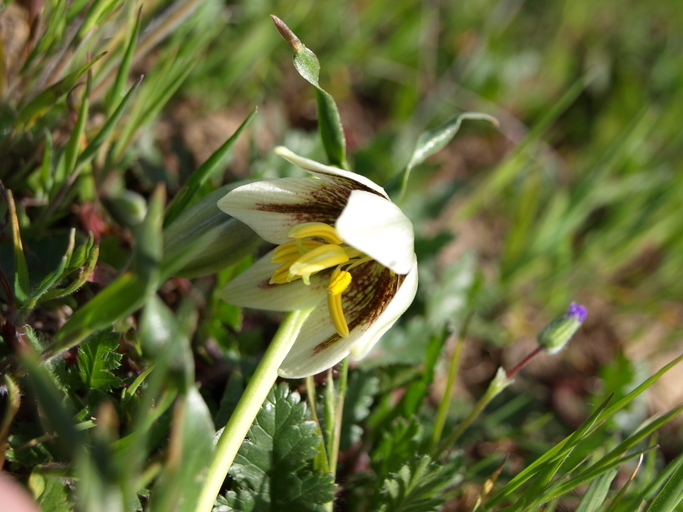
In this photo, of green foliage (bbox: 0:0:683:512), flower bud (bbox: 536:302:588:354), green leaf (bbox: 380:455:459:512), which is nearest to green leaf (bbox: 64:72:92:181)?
green foliage (bbox: 0:0:683:512)

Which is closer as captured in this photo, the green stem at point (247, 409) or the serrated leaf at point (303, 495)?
the green stem at point (247, 409)

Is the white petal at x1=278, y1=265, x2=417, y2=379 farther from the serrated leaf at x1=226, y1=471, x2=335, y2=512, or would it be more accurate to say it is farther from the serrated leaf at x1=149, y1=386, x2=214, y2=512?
the serrated leaf at x1=149, y1=386, x2=214, y2=512

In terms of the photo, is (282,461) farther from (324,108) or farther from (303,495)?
(324,108)

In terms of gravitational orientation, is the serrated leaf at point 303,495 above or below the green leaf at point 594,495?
below

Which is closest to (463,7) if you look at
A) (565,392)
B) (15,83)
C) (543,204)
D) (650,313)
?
Result: (543,204)

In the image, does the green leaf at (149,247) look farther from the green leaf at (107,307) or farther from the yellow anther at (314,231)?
the yellow anther at (314,231)

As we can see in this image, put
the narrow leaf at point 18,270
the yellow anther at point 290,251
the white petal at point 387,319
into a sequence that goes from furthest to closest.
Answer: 1. the yellow anther at point 290,251
2. the narrow leaf at point 18,270
3. the white petal at point 387,319

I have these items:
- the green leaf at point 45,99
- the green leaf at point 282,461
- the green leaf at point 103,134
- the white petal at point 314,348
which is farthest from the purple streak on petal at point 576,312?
the green leaf at point 45,99

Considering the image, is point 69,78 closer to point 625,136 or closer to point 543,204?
point 625,136
